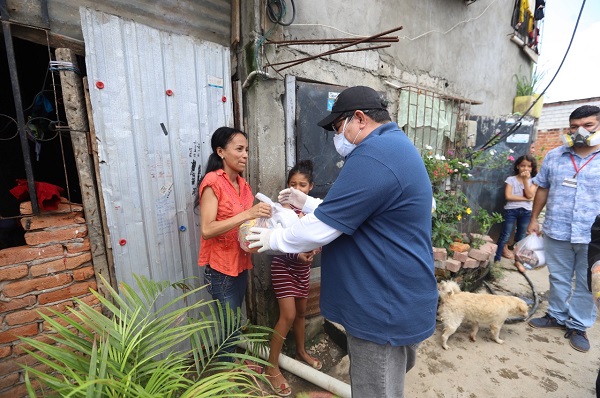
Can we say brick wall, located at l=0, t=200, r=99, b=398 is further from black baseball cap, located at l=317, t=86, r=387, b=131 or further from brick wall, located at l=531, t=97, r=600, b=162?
brick wall, located at l=531, t=97, r=600, b=162

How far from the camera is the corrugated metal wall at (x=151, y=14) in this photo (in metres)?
1.73

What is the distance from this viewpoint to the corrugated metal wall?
1.73m

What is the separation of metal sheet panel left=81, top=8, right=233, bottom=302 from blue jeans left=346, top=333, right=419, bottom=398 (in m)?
1.57

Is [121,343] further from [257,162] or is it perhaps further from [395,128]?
[257,162]

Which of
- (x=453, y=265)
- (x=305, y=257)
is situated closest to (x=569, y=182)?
(x=453, y=265)

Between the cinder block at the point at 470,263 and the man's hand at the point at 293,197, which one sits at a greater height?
the man's hand at the point at 293,197

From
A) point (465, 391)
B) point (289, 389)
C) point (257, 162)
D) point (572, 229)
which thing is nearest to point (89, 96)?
point (257, 162)

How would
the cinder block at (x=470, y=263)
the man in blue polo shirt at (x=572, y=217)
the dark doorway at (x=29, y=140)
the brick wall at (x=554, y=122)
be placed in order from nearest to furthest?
the dark doorway at (x=29, y=140)
the man in blue polo shirt at (x=572, y=217)
the cinder block at (x=470, y=263)
the brick wall at (x=554, y=122)

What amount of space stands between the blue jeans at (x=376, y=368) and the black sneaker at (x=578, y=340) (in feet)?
8.59

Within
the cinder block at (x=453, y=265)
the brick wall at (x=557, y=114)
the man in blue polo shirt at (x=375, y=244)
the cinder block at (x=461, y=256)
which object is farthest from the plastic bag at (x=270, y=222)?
the brick wall at (x=557, y=114)

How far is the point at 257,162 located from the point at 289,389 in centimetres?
192

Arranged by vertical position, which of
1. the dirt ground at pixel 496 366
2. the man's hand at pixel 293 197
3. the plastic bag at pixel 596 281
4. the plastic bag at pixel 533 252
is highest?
the man's hand at pixel 293 197

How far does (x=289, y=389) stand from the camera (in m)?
2.31

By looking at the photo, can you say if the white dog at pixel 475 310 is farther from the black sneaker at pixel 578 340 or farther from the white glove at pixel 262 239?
the white glove at pixel 262 239
